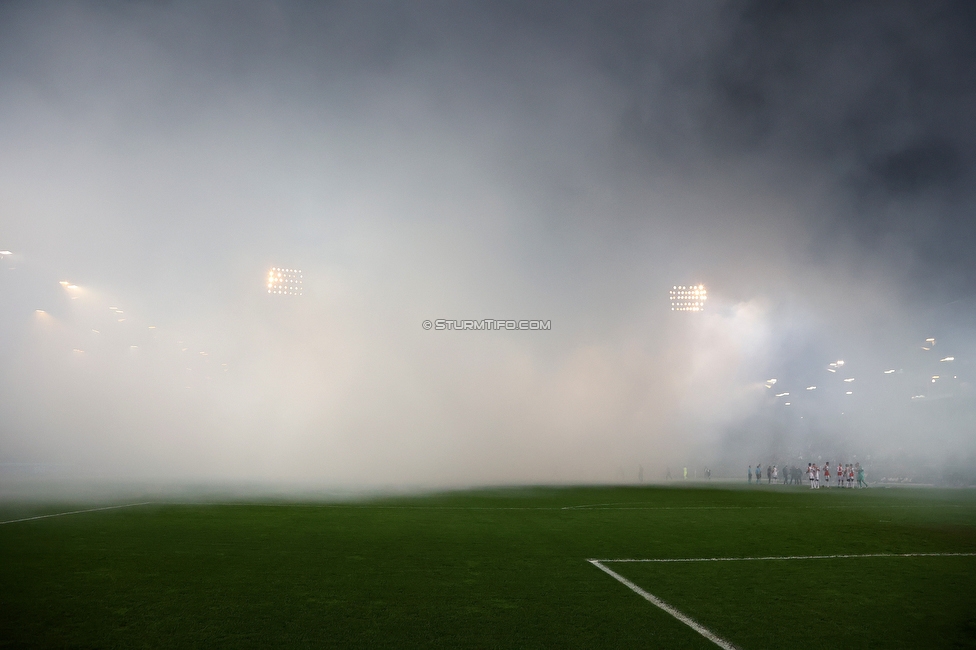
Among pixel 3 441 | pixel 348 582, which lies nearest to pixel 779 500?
pixel 348 582

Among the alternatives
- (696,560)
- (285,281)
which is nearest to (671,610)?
(696,560)

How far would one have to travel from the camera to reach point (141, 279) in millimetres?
34625

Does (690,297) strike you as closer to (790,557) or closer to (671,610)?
(790,557)

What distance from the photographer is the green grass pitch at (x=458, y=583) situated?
4652 millimetres

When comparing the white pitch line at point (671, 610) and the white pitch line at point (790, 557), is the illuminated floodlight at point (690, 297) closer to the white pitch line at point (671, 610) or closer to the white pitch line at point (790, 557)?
the white pitch line at point (790, 557)

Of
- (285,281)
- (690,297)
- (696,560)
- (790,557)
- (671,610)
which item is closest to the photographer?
(671,610)

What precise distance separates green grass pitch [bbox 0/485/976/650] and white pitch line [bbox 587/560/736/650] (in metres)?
0.10

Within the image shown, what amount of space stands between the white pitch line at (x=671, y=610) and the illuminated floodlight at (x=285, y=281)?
→ 132ft

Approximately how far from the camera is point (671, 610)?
17.7 feet

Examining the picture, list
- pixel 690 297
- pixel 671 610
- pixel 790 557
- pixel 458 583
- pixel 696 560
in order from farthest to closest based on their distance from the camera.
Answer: pixel 690 297 < pixel 790 557 < pixel 696 560 < pixel 458 583 < pixel 671 610

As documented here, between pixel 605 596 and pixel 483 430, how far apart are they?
29882mm

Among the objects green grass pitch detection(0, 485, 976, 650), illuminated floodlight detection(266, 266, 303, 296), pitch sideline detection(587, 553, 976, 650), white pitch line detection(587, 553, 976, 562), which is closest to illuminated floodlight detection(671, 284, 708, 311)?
illuminated floodlight detection(266, 266, 303, 296)

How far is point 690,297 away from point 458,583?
152 feet

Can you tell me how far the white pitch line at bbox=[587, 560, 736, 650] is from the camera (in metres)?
4.57
